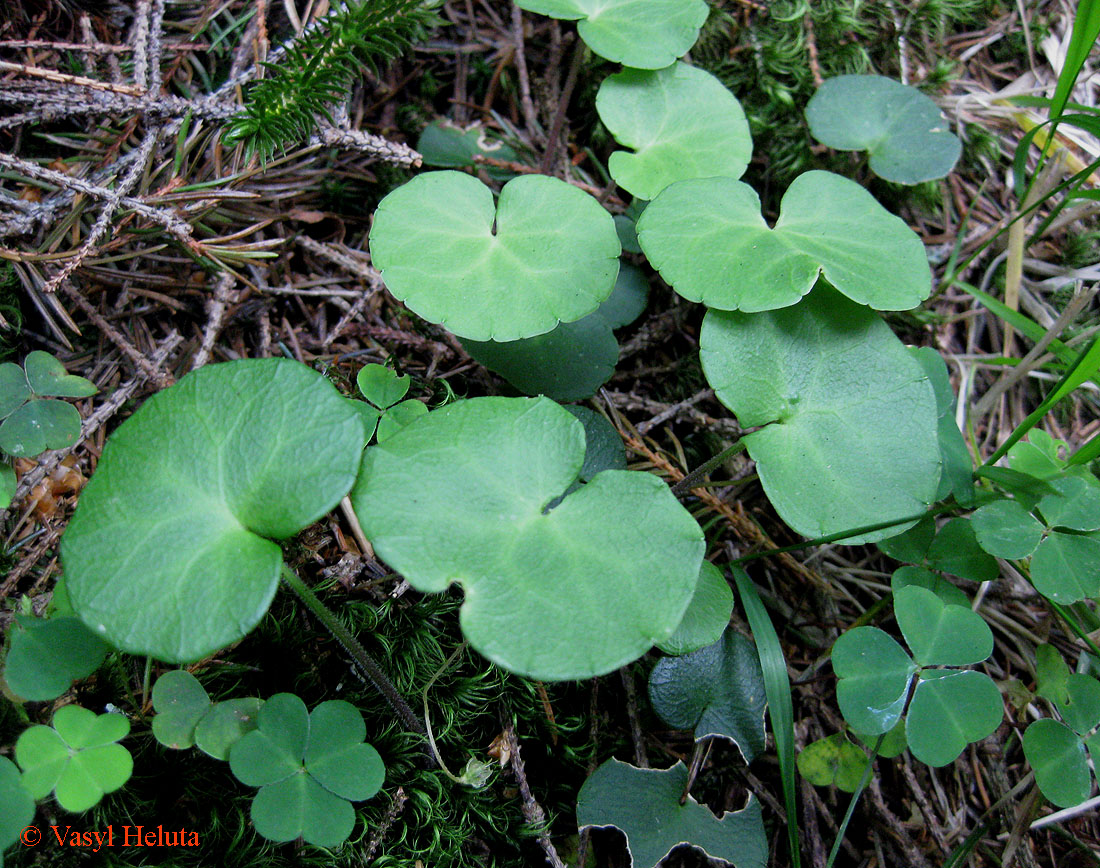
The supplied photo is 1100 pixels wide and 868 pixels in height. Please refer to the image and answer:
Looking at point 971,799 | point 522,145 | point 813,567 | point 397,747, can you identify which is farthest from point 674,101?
point 971,799

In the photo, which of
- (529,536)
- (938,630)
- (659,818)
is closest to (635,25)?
(529,536)

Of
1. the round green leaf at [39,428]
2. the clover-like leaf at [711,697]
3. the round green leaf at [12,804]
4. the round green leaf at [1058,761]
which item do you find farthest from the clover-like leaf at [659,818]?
the round green leaf at [39,428]

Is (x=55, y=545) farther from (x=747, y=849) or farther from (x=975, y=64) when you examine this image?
(x=975, y=64)

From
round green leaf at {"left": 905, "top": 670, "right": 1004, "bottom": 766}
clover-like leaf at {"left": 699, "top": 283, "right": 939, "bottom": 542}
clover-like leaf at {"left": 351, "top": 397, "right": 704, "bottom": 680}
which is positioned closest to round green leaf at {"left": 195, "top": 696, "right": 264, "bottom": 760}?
clover-like leaf at {"left": 351, "top": 397, "right": 704, "bottom": 680}

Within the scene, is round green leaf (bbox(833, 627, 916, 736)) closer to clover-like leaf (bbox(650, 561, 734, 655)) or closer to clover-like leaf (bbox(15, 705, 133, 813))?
clover-like leaf (bbox(650, 561, 734, 655))

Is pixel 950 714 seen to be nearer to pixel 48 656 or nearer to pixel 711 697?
pixel 711 697

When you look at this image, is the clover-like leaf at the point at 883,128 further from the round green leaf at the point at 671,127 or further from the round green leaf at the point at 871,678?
the round green leaf at the point at 871,678
